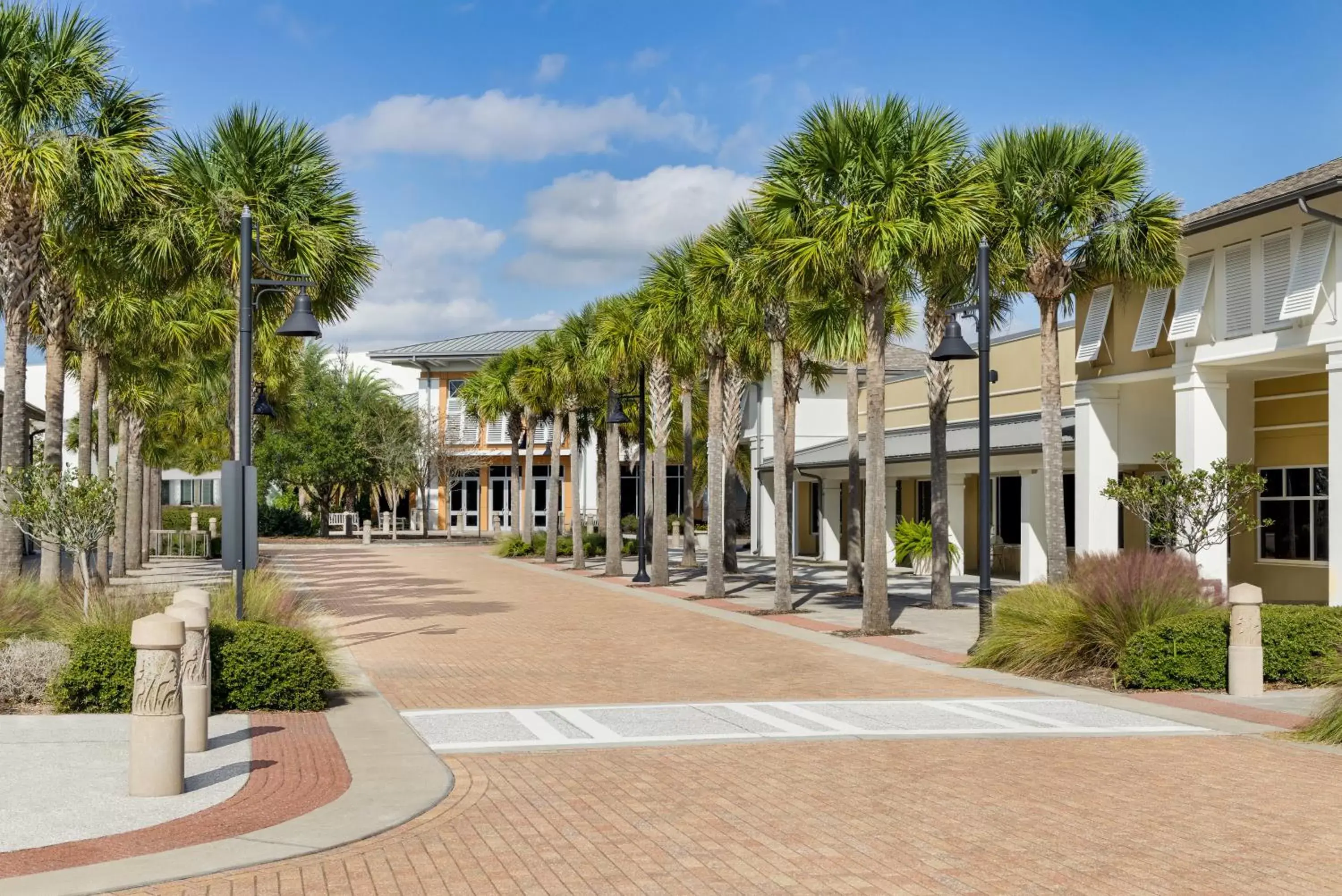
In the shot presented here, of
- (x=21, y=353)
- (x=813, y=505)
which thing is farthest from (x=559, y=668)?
(x=813, y=505)

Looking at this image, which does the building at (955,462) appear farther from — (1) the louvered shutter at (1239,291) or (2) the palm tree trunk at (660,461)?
(1) the louvered shutter at (1239,291)

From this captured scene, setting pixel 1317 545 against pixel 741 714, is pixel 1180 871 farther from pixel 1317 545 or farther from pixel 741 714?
pixel 1317 545

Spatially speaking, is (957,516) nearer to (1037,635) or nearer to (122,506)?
(1037,635)

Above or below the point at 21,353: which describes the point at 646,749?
below

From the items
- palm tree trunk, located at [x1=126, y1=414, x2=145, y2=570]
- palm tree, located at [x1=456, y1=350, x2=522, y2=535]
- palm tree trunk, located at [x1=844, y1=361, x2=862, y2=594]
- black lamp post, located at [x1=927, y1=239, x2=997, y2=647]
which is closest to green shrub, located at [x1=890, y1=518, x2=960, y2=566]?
palm tree trunk, located at [x1=844, y1=361, x2=862, y2=594]

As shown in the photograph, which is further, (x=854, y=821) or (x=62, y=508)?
(x=62, y=508)

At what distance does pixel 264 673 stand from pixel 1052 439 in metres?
13.4

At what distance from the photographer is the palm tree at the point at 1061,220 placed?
20609mm

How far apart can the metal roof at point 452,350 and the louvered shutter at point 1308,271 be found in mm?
51036

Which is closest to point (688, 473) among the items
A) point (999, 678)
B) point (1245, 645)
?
point (999, 678)

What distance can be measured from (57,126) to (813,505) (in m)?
31.9

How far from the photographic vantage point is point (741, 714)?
1273 cm

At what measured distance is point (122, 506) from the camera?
31828 mm

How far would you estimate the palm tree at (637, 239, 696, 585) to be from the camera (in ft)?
95.2
